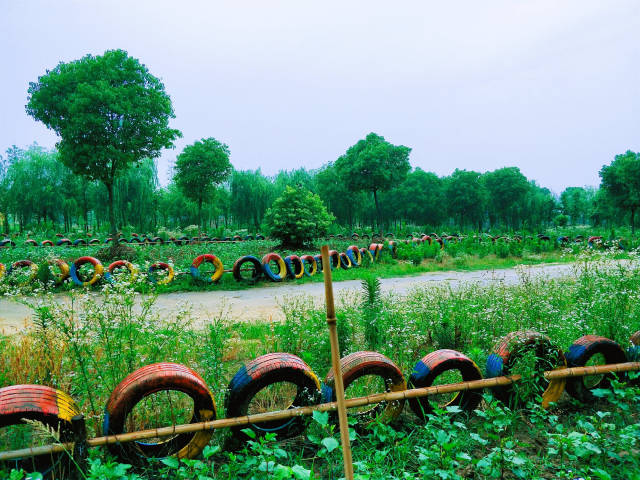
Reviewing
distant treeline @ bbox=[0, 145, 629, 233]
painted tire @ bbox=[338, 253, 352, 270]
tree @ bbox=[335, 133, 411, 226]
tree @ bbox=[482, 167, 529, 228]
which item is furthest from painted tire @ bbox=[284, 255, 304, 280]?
tree @ bbox=[482, 167, 529, 228]

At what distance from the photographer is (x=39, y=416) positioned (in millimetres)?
2342

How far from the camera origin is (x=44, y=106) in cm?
1385

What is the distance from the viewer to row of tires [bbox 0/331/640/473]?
242 centimetres

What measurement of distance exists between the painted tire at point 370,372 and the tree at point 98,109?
13664mm

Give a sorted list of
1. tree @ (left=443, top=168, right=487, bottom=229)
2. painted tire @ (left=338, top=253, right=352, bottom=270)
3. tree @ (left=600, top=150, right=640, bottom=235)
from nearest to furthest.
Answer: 1. painted tire @ (left=338, top=253, right=352, bottom=270)
2. tree @ (left=600, top=150, right=640, bottom=235)
3. tree @ (left=443, top=168, right=487, bottom=229)

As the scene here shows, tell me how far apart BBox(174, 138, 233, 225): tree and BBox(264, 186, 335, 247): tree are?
8.99m

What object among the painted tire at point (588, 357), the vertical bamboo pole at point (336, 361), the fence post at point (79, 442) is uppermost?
the vertical bamboo pole at point (336, 361)

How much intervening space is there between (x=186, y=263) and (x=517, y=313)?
1094cm

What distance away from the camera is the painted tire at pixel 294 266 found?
38.7ft

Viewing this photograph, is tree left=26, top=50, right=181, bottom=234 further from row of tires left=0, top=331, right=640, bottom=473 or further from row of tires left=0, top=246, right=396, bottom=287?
row of tires left=0, top=331, right=640, bottom=473

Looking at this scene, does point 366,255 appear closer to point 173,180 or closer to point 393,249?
point 393,249

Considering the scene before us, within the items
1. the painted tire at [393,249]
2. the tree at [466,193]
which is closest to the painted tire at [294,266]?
the painted tire at [393,249]

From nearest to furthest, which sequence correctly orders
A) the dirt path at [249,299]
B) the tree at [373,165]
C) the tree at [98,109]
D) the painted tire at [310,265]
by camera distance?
1. the dirt path at [249,299]
2. the painted tire at [310,265]
3. the tree at [98,109]
4. the tree at [373,165]

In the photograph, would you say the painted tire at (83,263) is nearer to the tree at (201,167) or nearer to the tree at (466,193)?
the tree at (201,167)
